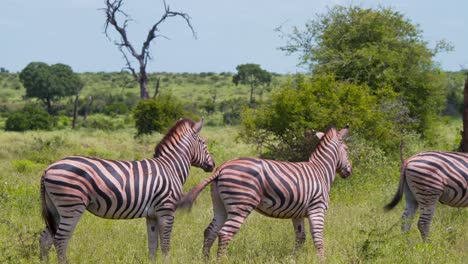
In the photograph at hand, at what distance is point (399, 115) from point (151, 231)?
39.5 feet

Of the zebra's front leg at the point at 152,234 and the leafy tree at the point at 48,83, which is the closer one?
the zebra's front leg at the point at 152,234

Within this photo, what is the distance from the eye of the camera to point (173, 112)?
28500 millimetres

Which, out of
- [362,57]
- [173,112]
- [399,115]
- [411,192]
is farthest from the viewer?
[173,112]

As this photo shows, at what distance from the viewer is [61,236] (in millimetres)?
6418

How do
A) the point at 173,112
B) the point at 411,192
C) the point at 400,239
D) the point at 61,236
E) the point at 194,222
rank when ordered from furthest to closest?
the point at 173,112, the point at 194,222, the point at 411,192, the point at 400,239, the point at 61,236

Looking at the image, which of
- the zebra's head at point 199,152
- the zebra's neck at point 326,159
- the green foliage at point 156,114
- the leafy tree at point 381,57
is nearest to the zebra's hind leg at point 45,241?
the zebra's head at point 199,152

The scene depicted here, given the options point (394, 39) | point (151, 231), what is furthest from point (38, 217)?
point (394, 39)

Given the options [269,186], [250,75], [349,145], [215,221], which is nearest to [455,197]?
[269,186]

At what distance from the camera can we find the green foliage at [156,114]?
28.2m

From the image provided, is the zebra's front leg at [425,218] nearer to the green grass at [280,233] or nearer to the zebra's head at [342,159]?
the green grass at [280,233]

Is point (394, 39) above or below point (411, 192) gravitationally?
above

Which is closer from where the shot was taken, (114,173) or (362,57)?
(114,173)

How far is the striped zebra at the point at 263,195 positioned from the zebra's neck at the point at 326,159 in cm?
4

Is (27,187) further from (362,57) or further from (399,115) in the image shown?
(362,57)
